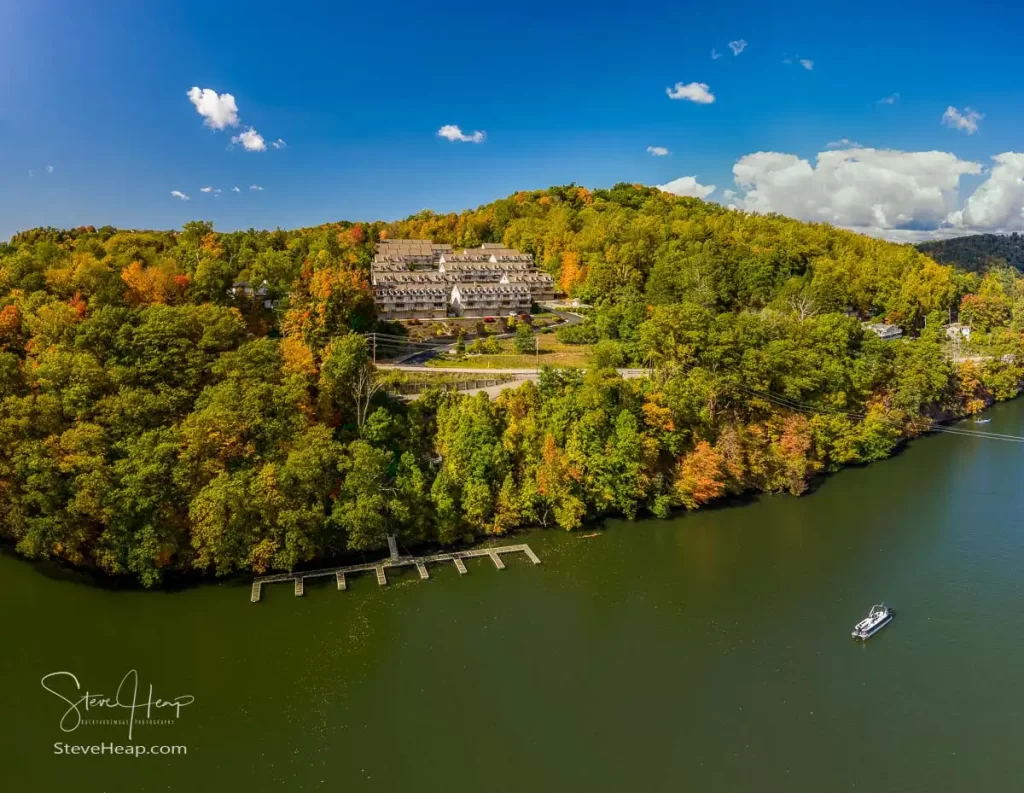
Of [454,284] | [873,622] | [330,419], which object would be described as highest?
[454,284]

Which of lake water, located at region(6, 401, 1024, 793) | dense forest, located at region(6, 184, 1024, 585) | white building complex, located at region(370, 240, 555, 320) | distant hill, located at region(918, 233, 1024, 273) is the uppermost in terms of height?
distant hill, located at region(918, 233, 1024, 273)

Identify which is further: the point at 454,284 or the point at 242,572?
the point at 454,284

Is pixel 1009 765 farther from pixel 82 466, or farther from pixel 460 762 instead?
pixel 82 466

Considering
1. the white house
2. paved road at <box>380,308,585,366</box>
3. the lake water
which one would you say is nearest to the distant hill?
the white house

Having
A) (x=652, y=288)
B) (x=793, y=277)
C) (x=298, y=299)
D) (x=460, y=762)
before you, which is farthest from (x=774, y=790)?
(x=793, y=277)

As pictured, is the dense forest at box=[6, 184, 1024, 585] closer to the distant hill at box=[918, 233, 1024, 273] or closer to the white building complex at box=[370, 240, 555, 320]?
the white building complex at box=[370, 240, 555, 320]

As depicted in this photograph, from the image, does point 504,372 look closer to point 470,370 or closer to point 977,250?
point 470,370

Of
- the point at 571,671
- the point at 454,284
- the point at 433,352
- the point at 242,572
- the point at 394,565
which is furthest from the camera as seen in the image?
the point at 454,284

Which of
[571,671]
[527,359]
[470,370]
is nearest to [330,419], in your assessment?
[470,370]
